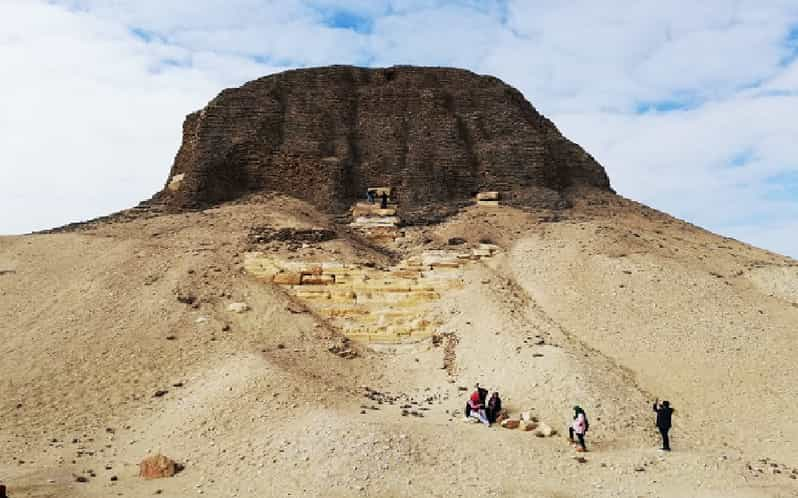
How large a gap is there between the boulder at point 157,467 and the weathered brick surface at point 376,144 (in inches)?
551

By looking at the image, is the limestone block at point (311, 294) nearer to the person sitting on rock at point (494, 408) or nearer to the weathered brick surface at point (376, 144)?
the weathered brick surface at point (376, 144)

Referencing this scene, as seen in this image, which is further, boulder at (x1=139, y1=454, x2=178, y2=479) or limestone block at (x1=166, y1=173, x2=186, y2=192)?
limestone block at (x1=166, y1=173, x2=186, y2=192)

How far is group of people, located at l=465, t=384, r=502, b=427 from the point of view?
14000 mm

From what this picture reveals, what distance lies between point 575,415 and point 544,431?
2.10 ft

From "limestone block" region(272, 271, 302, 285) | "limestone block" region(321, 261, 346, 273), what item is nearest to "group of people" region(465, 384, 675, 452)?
"limestone block" region(321, 261, 346, 273)

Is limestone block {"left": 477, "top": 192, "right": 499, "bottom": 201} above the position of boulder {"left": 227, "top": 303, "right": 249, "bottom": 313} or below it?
above

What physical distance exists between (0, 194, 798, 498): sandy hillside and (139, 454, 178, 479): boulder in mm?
140

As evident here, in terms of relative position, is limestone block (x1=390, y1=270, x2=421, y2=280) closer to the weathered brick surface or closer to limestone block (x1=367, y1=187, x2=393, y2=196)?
the weathered brick surface

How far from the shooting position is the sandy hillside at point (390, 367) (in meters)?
12.0

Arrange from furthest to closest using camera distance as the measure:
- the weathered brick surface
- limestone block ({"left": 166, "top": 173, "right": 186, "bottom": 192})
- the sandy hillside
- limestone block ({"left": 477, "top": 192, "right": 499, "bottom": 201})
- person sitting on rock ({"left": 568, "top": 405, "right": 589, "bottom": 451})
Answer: limestone block ({"left": 477, "top": 192, "right": 499, "bottom": 201})
the weathered brick surface
limestone block ({"left": 166, "top": 173, "right": 186, "bottom": 192})
person sitting on rock ({"left": 568, "top": 405, "right": 589, "bottom": 451})
the sandy hillside

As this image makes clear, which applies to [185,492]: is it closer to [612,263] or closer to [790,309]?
[612,263]

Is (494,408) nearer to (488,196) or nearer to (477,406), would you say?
(477,406)

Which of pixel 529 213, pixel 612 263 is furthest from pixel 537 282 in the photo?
pixel 529 213

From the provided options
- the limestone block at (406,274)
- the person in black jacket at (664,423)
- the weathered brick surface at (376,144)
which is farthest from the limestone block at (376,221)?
the person in black jacket at (664,423)
